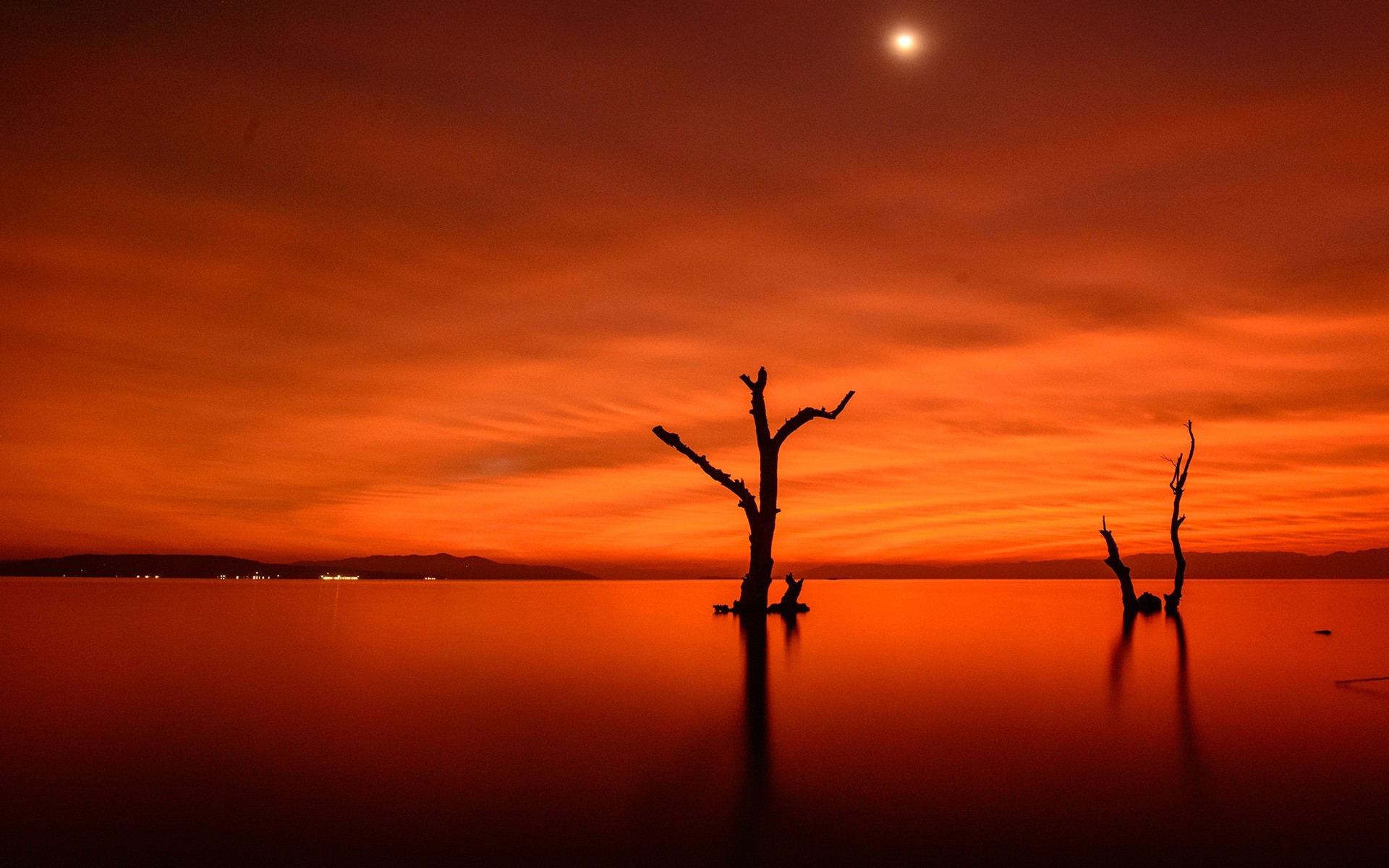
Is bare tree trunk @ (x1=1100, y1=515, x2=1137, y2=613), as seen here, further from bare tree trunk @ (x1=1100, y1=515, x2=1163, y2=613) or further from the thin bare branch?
the thin bare branch

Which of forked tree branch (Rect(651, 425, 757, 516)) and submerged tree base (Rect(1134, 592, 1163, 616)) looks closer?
forked tree branch (Rect(651, 425, 757, 516))

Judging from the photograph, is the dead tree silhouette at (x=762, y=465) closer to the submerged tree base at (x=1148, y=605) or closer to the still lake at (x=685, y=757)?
the still lake at (x=685, y=757)

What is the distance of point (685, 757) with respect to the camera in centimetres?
782

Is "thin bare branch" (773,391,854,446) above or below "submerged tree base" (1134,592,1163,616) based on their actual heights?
above

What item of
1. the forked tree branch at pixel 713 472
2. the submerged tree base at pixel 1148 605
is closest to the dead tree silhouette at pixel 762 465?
the forked tree branch at pixel 713 472

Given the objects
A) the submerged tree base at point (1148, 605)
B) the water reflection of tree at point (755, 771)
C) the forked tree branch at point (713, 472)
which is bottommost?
the water reflection of tree at point (755, 771)

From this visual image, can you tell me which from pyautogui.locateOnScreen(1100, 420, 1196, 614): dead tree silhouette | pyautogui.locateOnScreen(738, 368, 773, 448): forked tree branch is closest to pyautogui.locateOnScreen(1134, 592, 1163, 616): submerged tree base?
pyautogui.locateOnScreen(1100, 420, 1196, 614): dead tree silhouette

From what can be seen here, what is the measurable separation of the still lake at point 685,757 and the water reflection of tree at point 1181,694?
0.20 feet

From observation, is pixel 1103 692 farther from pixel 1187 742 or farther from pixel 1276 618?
pixel 1276 618

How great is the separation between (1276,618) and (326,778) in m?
37.3

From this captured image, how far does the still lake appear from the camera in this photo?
5.25m

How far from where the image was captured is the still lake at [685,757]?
5250 mm

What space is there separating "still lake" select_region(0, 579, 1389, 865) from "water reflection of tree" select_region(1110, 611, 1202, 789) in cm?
6

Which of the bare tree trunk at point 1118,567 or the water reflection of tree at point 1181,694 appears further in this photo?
the bare tree trunk at point 1118,567
